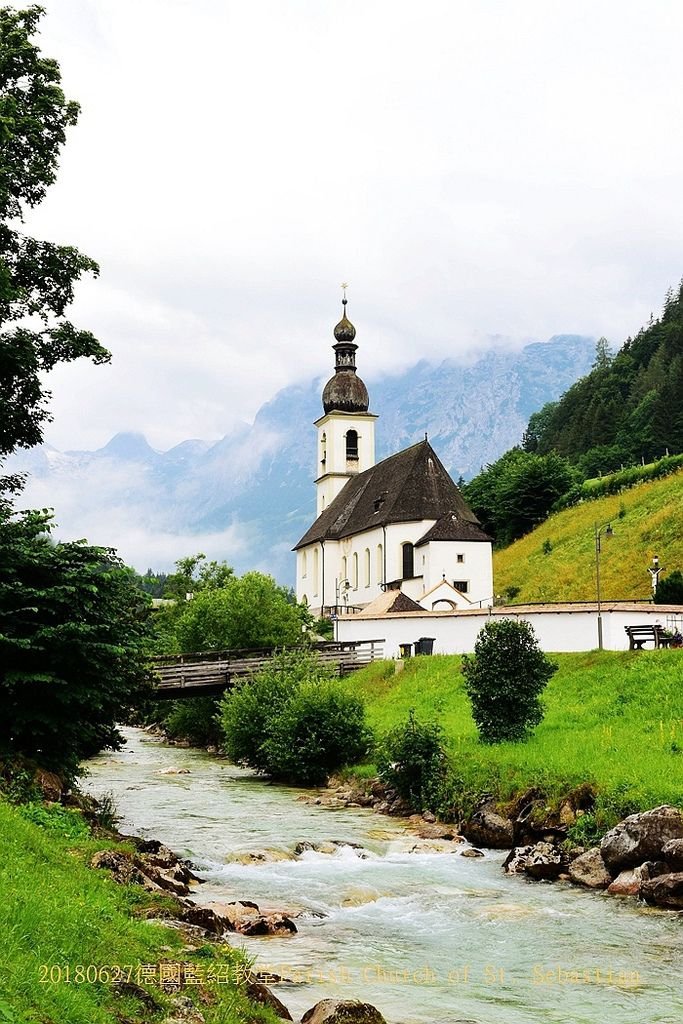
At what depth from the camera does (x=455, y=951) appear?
44.3 ft

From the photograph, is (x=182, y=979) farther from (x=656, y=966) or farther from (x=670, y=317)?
(x=670, y=317)

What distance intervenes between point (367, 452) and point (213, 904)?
77067mm

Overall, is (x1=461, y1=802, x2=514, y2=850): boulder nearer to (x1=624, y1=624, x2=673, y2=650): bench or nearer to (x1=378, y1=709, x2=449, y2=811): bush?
(x1=378, y1=709, x2=449, y2=811): bush

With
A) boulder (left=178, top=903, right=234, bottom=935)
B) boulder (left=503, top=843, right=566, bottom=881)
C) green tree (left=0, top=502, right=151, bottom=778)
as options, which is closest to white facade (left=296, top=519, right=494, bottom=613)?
boulder (left=503, top=843, right=566, bottom=881)

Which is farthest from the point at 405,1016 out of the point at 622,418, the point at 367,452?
the point at 622,418

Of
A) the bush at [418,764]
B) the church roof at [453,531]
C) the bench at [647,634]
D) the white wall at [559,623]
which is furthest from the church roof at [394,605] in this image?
the bush at [418,764]

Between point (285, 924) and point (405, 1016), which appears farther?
point (285, 924)

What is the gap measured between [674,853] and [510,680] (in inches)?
410

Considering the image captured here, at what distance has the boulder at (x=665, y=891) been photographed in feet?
51.5

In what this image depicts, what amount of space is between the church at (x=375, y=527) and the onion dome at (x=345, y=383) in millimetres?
92

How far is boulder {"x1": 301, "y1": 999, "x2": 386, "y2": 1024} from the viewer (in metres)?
9.21

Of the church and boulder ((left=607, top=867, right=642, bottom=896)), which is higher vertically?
the church

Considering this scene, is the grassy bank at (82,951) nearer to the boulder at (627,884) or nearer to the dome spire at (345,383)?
the boulder at (627,884)

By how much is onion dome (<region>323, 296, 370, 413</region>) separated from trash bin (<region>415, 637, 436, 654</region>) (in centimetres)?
5029
